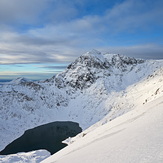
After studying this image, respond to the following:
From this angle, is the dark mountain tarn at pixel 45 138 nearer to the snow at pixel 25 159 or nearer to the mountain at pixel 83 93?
the mountain at pixel 83 93

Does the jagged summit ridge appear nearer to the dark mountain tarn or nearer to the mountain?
the mountain

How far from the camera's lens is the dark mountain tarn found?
76.5 meters

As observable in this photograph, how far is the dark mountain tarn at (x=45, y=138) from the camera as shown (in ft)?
251

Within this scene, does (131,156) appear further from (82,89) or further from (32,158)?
(82,89)

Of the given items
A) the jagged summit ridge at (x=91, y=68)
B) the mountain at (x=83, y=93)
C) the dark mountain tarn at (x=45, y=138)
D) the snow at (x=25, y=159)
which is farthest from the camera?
the jagged summit ridge at (x=91, y=68)

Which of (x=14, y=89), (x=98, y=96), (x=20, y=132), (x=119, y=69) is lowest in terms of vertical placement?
(x=20, y=132)

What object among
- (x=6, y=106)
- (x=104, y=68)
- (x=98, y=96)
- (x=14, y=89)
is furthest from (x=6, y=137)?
(x=104, y=68)

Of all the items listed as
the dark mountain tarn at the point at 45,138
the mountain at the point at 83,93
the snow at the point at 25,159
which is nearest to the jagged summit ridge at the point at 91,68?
the mountain at the point at 83,93

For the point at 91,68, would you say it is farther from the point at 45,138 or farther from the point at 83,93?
the point at 45,138

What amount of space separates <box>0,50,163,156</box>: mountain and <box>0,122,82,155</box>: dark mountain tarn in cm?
581

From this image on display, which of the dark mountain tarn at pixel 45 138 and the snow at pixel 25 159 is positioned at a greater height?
the snow at pixel 25 159

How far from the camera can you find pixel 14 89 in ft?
455

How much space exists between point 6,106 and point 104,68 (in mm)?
103598

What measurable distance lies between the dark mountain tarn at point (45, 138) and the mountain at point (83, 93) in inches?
229
